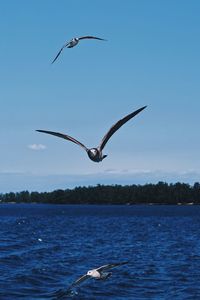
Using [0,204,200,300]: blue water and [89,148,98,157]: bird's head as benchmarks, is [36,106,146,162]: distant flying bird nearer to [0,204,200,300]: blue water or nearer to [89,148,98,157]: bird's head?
[89,148,98,157]: bird's head

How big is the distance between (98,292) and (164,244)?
131 feet

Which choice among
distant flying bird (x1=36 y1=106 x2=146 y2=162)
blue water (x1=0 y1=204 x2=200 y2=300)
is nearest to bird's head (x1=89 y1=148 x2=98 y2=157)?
distant flying bird (x1=36 y1=106 x2=146 y2=162)

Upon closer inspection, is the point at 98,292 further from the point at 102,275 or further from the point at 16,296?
the point at 102,275

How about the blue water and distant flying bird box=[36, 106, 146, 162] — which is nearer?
distant flying bird box=[36, 106, 146, 162]

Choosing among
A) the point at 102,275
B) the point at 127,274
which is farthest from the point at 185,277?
the point at 102,275

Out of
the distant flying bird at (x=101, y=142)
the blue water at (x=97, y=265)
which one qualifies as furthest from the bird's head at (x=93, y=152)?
the blue water at (x=97, y=265)

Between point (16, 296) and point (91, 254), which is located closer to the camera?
point (16, 296)

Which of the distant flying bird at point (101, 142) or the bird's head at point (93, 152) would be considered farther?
the bird's head at point (93, 152)

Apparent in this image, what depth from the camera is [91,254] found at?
58.9 metres

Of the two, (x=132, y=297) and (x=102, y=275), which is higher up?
(x=102, y=275)

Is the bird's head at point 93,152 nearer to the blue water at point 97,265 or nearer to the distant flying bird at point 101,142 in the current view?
the distant flying bird at point 101,142

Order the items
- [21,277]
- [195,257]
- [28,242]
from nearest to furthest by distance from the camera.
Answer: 1. [21,277]
2. [195,257]
3. [28,242]

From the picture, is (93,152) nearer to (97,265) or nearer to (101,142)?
(101,142)

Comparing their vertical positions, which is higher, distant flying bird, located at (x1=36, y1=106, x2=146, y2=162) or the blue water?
distant flying bird, located at (x1=36, y1=106, x2=146, y2=162)
